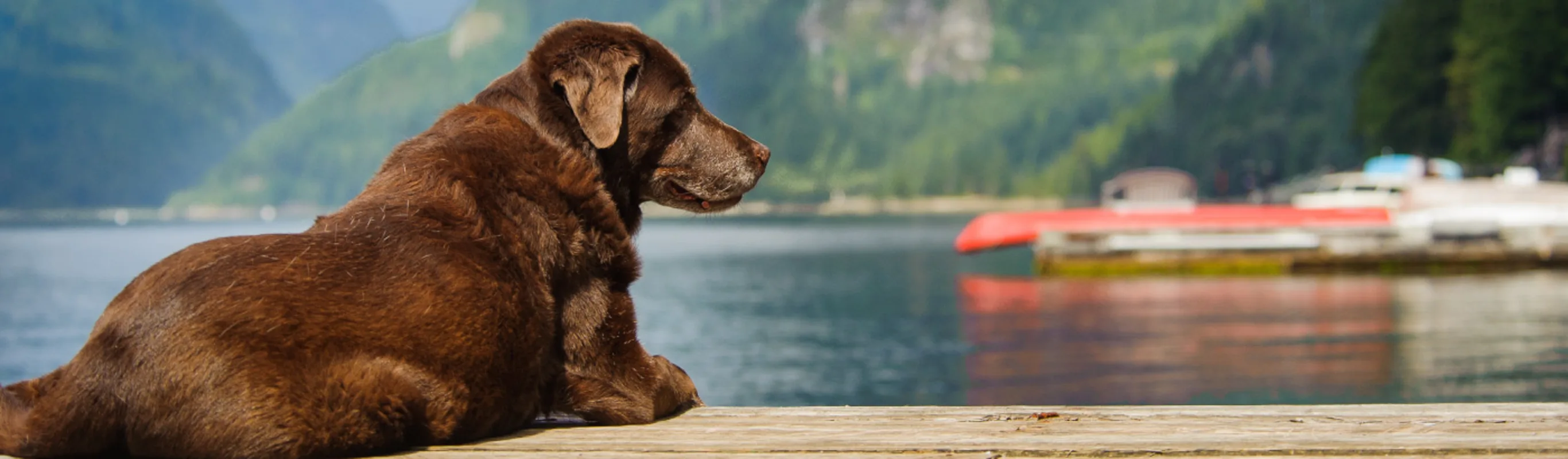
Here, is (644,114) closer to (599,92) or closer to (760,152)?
(599,92)

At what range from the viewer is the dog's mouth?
14.9 feet

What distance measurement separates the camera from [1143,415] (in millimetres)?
4152

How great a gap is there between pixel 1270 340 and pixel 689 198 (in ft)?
83.0

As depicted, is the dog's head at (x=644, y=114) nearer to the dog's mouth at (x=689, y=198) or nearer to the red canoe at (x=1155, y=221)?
the dog's mouth at (x=689, y=198)

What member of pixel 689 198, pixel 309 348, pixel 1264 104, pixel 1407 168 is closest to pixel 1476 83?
pixel 1407 168

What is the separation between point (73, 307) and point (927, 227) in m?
87.7

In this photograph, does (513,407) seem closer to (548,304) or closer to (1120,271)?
(548,304)

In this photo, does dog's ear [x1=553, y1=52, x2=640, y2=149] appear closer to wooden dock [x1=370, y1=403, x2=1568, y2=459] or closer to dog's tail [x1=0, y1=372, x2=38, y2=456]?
wooden dock [x1=370, y1=403, x2=1568, y2=459]

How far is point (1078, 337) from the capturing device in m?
29.0

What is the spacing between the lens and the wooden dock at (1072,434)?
11.5ft

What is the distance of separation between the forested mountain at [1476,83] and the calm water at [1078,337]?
3592 cm

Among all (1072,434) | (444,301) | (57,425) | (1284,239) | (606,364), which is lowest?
(1072,434)

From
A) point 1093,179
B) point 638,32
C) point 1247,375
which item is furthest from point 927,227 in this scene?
point 638,32

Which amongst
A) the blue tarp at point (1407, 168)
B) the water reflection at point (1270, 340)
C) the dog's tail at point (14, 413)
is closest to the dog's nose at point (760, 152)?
the dog's tail at point (14, 413)
